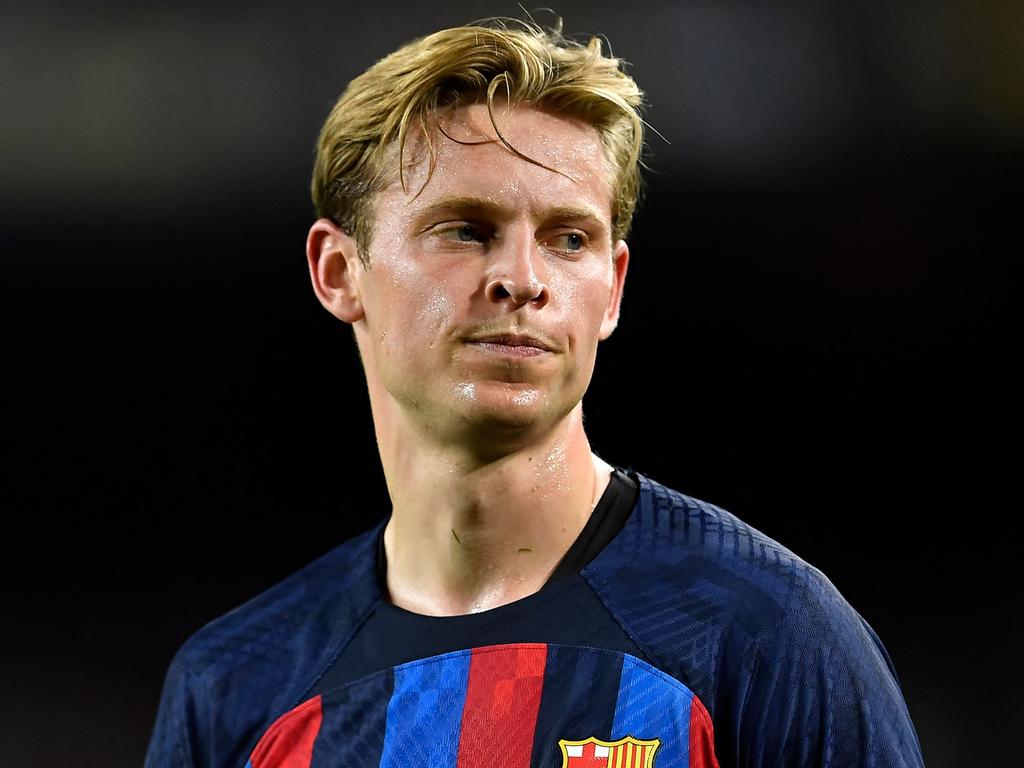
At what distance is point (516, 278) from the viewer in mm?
1700

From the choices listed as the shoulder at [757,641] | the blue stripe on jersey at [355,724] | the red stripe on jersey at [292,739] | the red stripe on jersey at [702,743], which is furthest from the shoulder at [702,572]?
the red stripe on jersey at [292,739]

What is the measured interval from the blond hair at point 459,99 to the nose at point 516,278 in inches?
5.3

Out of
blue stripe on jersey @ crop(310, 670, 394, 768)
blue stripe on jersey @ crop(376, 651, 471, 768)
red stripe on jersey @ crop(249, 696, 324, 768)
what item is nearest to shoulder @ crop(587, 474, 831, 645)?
blue stripe on jersey @ crop(376, 651, 471, 768)

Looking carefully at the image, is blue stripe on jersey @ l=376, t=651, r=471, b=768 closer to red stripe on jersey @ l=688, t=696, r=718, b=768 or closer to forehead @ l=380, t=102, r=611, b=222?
red stripe on jersey @ l=688, t=696, r=718, b=768

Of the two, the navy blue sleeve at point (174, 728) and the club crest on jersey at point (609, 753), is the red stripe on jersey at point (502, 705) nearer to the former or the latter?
the club crest on jersey at point (609, 753)

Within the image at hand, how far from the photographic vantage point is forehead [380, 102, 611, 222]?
68.4 inches

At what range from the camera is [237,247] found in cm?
320

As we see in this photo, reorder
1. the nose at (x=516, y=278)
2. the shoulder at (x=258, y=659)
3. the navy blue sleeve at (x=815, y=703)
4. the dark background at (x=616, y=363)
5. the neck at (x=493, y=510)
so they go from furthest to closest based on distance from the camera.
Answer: the dark background at (x=616, y=363) < the shoulder at (x=258, y=659) < the neck at (x=493, y=510) < the nose at (x=516, y=278) < the navy blue sleeve at (x=815, y=703)

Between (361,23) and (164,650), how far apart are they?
154cm

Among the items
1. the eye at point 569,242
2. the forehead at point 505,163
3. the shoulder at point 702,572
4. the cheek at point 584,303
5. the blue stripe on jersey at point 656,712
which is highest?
the forehead at point 505,163

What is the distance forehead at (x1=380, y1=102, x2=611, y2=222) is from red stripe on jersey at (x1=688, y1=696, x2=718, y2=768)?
68cm

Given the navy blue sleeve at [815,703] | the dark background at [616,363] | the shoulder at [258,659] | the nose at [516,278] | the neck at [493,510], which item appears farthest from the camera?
the dark background at [616,363]

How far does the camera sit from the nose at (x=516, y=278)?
1.70m

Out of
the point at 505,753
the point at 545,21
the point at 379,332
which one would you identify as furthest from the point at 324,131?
the point at 545,21
